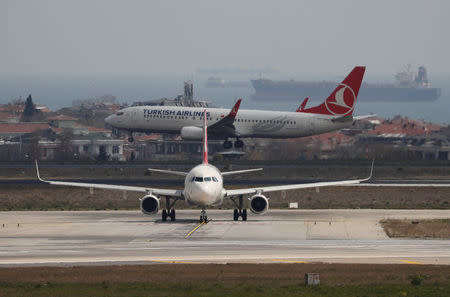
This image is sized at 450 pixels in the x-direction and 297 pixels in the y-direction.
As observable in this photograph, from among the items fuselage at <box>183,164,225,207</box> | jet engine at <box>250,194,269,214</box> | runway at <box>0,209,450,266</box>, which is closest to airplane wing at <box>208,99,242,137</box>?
runway at <box>0,209,450,266</box>

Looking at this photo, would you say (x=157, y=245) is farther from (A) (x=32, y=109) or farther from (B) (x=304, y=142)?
(A) (x=32, y=109)

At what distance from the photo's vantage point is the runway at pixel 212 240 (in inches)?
1441

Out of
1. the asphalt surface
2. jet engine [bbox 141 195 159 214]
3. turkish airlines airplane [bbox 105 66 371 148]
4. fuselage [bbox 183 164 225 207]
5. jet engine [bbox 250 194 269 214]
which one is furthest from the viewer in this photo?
turkish airlines airplane [bbox 105 66 371 148]

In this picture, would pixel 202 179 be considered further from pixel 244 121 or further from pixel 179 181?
pixel 244 121

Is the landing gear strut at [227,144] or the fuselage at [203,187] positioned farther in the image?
the landing gear strut at [227,144]

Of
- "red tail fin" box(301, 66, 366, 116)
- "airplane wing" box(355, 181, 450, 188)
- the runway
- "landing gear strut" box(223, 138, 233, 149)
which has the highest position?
"red tail fin" box(301, 66, 366, 116)

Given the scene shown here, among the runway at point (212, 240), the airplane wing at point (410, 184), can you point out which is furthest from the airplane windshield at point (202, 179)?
the airplane wing at point (410, 184)

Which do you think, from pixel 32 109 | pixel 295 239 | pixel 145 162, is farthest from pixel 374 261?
pixel 32 109

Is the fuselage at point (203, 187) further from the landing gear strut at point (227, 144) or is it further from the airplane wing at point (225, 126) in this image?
the landing gear strut at point (227, 144)

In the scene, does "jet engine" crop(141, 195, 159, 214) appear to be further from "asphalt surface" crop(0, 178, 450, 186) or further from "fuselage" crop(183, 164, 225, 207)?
"asphalt surface" crop(0, 178, 450, 186)

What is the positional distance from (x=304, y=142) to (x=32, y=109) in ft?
261

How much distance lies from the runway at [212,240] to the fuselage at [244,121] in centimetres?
3200

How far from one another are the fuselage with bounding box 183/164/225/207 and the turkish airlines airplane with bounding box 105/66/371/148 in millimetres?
40596

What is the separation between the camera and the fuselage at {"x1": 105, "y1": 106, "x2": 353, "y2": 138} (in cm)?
8912
